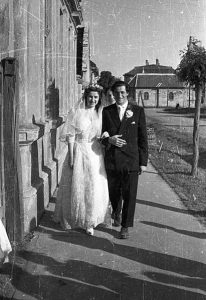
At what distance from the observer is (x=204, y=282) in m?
3.94

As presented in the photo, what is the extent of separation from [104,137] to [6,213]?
1.67 meters

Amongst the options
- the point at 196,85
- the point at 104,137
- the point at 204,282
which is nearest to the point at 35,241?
the point at 104,137

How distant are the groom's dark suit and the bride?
0.23 m

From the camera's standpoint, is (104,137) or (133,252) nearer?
(133,252)

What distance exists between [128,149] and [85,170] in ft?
2.18

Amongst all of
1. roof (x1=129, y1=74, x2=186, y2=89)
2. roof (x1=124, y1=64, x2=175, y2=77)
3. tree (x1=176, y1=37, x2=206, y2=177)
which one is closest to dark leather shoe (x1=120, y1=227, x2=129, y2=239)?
tree (x1=176, y1=37, x2=206, y2=177)

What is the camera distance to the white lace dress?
5730 millimetres

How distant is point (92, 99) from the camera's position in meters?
5.74

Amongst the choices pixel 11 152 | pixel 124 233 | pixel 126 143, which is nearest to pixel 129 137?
pixel 126 143

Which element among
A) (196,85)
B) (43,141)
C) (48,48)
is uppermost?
(48,48)

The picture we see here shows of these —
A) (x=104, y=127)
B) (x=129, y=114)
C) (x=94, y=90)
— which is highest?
(x=94, y=90)

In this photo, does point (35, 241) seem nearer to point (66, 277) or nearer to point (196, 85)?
point (66, 277)

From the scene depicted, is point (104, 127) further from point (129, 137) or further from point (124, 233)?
point (124, 233)

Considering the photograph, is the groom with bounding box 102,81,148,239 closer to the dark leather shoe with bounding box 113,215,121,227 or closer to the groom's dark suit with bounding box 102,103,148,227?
the groom's dark suit with bounding box 102,103,148,227
